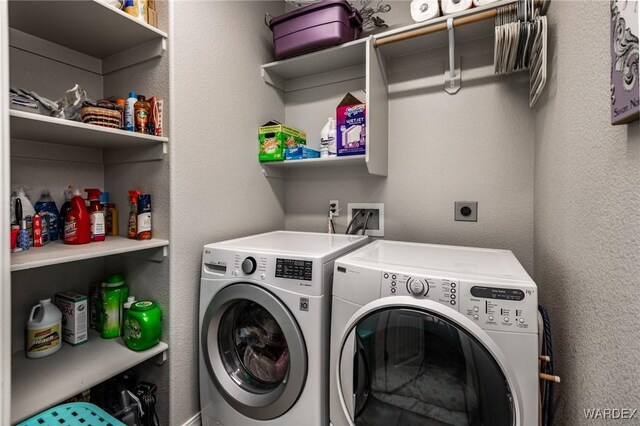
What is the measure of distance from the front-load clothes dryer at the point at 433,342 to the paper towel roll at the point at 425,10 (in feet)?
3.76

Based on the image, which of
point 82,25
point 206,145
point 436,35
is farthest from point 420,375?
point 82,25

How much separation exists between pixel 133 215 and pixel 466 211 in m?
1.65

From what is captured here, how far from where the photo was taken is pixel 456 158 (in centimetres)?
155

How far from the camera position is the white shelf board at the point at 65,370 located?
936 millimetres

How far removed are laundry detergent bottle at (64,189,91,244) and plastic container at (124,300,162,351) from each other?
36cm

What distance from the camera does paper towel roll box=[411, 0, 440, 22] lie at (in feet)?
4.49

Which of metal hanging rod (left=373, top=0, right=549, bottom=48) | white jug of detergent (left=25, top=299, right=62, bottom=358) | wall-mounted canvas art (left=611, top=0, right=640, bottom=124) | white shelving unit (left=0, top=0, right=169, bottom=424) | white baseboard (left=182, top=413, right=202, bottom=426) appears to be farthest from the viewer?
white baseboard (left=182, top=413, right=202, bottom=426)

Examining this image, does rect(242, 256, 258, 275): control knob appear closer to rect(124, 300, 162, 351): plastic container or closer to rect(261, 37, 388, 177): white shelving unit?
rect(124, 300, 162, 351): plastic container

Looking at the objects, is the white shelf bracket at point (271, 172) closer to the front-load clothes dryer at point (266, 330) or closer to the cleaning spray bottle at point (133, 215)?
the front-load clothes dryer at point (266, 330)

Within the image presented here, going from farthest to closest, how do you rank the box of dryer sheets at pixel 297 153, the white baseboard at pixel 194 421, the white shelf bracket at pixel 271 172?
1. the white shelf bracket at pixel 271 172
2. the box of dryer sheets at pixel 297 153
3. the white baseboard at pixel 194 421

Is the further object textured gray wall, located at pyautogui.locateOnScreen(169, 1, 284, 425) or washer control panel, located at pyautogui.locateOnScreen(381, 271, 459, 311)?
textured gray wall, located at pyautogui.locateOnScreen(169, 1, 284, 425)

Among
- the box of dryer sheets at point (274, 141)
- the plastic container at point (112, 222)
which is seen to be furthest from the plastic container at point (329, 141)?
the plastic container at point (112, 222)

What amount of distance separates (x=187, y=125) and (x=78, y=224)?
0.61 meters

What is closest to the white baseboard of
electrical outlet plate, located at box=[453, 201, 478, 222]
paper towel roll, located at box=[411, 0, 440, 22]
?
electrical outlet plate, located at box=[453, 201, 478, 222]
